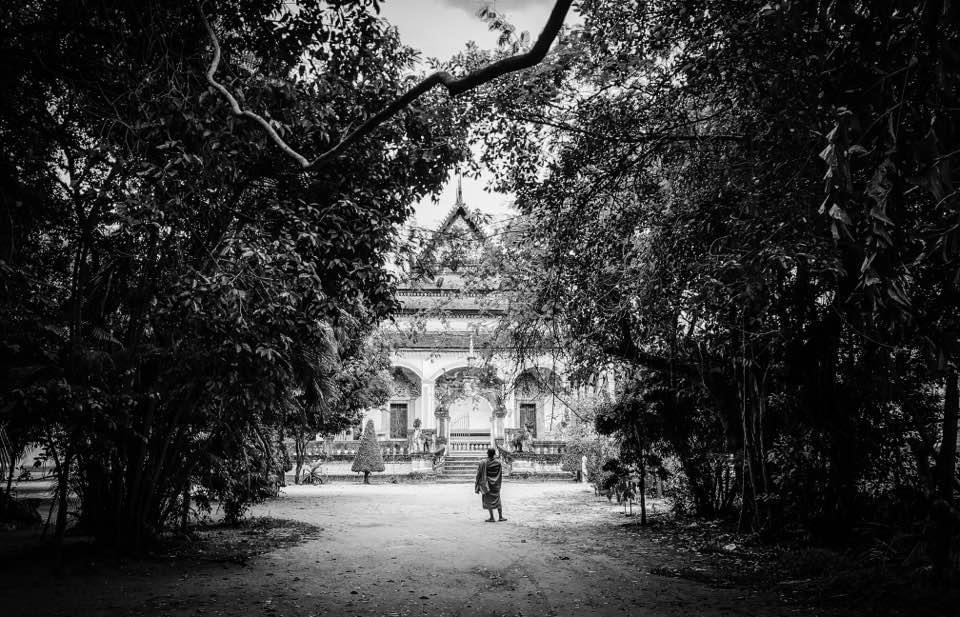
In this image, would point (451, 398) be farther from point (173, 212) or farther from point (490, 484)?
point (173, 212)

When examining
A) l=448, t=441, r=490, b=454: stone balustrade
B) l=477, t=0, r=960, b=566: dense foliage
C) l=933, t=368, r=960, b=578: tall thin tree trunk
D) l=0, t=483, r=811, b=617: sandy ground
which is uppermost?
l=477, t=0, r=960, b=566: dense foliage

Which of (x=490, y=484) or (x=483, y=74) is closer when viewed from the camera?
(x=483, y=74)

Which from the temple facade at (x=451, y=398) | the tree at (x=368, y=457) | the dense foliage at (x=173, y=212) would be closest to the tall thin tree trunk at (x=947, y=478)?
the dense foliage at (x=173, y=212)

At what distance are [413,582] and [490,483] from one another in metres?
6.13

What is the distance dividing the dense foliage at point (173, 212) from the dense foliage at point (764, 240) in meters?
1.75

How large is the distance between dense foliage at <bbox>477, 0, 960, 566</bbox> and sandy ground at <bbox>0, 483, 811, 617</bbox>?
6.93 ft

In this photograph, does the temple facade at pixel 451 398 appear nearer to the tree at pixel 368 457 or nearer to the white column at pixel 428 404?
the white column at pixel 428 404

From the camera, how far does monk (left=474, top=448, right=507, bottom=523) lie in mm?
12547

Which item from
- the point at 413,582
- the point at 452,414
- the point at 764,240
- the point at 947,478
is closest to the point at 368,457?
the point at 452,414

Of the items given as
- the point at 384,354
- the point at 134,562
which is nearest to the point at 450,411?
the point at 384,354

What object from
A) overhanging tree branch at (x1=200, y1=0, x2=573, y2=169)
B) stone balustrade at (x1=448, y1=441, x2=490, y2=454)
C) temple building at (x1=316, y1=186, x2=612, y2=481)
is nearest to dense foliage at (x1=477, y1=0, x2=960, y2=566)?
overhanging tree branch at (x1=200, y1=0, x2=573, y2=169)

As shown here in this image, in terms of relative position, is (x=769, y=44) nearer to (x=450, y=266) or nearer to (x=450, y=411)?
(x=450, y=266)

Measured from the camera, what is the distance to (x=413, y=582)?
6699 mm

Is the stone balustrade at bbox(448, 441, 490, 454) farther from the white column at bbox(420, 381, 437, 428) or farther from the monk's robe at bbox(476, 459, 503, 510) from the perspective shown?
the monk's robe at bbox(476, 459, 503, 510)
